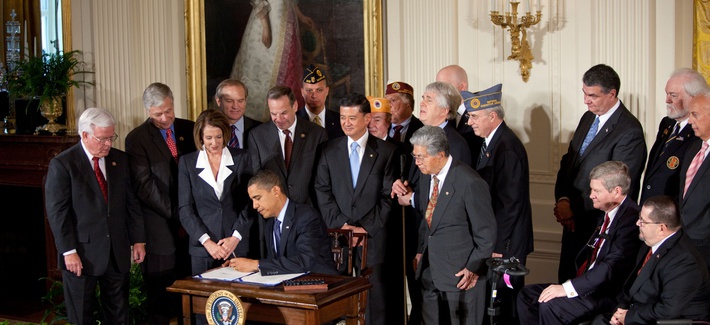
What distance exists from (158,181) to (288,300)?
79.8 inches

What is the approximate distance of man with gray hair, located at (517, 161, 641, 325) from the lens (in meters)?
4.82

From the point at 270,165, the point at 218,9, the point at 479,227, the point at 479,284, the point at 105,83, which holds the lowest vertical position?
the point at 479,284

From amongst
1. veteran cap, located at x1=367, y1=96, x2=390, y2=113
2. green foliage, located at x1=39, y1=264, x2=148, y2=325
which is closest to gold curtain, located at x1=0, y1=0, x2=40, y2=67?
green foliage, located at x1=39, y1=264, x2=148, y2=325

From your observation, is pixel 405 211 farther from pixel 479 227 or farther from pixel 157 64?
pixel 157 64

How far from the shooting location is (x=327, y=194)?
5.80 m

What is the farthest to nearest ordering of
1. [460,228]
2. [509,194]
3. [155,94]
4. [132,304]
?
[132,304] → [155,94] → [509,194] → [460,228]

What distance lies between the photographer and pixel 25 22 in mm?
8625

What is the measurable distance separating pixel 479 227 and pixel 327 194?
1.15 meters

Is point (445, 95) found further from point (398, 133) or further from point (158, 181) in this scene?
point (158, 181)

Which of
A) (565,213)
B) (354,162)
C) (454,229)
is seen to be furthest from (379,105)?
(565,213)

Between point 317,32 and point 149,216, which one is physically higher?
point 317,32

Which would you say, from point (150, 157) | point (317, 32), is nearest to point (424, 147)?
point (150, 157)

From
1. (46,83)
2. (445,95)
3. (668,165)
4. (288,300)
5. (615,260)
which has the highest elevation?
(46,83)

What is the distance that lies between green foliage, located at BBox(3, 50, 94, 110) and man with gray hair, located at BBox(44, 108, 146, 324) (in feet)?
7.33
